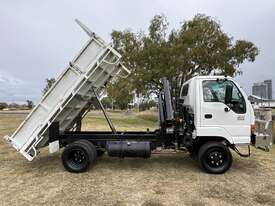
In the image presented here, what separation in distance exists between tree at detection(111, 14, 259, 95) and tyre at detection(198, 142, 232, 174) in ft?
49.3

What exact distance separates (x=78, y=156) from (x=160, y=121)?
86.2 inches

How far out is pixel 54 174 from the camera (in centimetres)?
794

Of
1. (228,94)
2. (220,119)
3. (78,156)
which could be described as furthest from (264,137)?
(78,156)

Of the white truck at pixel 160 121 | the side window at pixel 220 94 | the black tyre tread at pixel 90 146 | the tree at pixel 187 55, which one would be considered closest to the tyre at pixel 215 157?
the white truck at pixel 160 121

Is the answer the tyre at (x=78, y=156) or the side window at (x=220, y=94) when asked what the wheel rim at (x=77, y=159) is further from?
the side window at (x=220, y=94)

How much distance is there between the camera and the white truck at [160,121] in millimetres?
7852

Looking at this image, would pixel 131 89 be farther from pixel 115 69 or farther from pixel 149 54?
pixel 115 69

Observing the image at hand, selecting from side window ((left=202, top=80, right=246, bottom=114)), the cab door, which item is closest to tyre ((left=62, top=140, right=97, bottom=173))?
the cab door

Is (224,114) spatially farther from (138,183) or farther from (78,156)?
(78,156)

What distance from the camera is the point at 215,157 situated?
789cm

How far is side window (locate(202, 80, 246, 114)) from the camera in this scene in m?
7.85

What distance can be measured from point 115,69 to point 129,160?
2604 mm

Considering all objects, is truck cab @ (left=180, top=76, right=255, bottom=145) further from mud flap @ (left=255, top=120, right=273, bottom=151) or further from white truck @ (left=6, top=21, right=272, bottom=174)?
mud flap @ (left=255, top=120, right=273, bottom=151)

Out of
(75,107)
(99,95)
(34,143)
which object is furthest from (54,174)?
(99,95)
